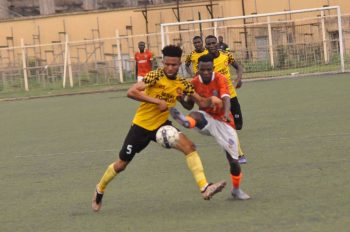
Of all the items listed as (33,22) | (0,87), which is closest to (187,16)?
(33,22)

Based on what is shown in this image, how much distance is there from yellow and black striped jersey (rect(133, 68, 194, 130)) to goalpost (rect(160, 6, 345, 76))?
913 inches

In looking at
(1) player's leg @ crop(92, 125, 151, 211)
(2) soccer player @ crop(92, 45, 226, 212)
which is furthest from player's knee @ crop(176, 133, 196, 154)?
(1) player's leg @ crop(92, 125, 151, 211)

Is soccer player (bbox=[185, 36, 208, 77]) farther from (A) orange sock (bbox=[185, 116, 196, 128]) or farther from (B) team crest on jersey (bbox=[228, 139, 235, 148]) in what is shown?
(A) orange sock (bbox=[185, 116, 196, 128])

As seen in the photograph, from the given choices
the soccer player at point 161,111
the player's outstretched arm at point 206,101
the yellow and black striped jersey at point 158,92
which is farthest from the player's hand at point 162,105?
the player's outstretched arm at point 206,101

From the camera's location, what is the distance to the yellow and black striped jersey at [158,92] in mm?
9195

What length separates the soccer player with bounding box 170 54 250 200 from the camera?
9.47 metres

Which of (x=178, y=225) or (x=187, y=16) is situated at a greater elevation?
(x=187, y=16)

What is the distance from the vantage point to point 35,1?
6016 centimetres

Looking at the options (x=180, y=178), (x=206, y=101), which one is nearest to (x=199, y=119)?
(x=206, y=101)

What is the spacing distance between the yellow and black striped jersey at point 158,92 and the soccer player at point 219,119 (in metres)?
0.15

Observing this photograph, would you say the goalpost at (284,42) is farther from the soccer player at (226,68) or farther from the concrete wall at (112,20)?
the soccer player at (226,68)

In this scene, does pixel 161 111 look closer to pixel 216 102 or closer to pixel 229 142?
pixel 216 102

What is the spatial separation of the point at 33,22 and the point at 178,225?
45321 mm

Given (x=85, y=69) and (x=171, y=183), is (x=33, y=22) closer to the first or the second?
(x=85, y=69)
